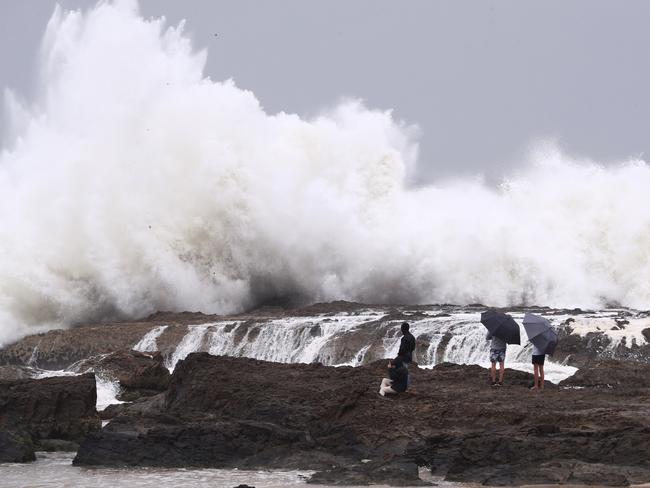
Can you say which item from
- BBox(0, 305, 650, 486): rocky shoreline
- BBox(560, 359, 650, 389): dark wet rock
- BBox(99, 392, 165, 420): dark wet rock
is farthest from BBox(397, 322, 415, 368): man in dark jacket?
BBox(560, 359, 650, 389): dark wet rock

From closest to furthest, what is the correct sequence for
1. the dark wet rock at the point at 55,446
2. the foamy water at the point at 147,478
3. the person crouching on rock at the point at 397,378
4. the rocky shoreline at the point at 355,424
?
the rocky shoreline at the point at 355,424 → the foamy water at the point at 147,478 → the person crouching on rock at the point at 397,378 → the dark wet rock at the point at 55,446

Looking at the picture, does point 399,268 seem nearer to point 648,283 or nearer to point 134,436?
point 648,283

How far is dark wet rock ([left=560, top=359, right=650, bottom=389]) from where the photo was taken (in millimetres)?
13531

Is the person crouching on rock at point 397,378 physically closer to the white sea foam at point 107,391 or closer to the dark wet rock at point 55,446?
the dark wet rock at point 55,446

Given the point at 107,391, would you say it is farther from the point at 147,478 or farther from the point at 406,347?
the point at 147,478

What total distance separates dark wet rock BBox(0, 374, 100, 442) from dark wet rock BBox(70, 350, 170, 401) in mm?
4994

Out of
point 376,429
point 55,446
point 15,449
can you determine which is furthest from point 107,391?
point 376,429

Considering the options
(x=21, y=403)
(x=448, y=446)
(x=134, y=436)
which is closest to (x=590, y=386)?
(x=448, y=446)

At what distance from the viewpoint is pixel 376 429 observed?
10.4m

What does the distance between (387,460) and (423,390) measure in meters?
3.08

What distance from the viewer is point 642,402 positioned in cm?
1109

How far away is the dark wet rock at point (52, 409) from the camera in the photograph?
41.6 feet

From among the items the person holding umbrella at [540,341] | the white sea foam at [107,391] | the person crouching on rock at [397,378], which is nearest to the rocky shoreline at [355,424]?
the person crouching on rock at [397,378]

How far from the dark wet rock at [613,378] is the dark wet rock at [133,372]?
304 inches
